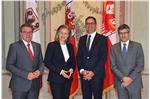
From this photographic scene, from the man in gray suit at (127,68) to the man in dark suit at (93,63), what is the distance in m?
0.24

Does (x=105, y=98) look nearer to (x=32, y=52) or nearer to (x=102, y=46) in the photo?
(x=102, y=46)

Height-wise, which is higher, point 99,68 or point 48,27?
point 48,27

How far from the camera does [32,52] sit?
4078 mm

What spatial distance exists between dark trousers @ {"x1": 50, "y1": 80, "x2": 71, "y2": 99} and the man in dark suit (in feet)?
0.99

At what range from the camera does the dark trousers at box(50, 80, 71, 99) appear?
4.15 m

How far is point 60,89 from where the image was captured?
4176mm

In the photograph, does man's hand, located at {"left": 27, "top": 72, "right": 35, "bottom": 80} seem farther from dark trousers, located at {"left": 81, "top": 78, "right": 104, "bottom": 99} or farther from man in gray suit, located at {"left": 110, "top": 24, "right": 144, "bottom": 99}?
man in gray suit, located at {"left": 110, "top": 24, "right": 144, "bottom": 99}

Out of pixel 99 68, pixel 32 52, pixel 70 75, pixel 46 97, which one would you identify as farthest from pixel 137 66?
pixel 46 97

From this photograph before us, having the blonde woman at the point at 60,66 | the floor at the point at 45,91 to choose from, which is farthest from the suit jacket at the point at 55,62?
the floor at the point at 45,91

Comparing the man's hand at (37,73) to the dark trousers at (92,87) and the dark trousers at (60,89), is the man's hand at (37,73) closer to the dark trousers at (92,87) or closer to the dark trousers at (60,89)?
the dark trousers at (60,89)

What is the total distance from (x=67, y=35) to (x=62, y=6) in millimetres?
1858

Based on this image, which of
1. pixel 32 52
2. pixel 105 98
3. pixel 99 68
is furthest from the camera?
pixel 105 98

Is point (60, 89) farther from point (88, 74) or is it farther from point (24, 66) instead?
point (24, 66)

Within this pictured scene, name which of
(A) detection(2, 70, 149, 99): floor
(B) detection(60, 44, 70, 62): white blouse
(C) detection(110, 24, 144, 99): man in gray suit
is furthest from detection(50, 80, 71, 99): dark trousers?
(A) detection(2, 70, 149, 99): floor
